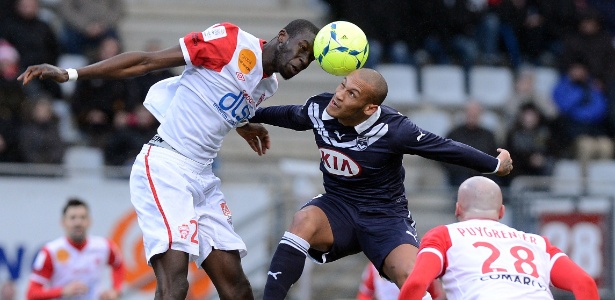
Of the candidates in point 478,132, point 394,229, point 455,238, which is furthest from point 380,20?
point 455,238

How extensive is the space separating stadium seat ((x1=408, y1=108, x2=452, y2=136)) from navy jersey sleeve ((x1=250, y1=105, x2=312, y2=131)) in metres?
8.03

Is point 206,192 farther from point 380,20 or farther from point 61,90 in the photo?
point 380,20

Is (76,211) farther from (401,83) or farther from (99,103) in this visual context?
(401,83)

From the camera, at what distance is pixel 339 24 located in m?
7.78

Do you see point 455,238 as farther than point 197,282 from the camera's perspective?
No

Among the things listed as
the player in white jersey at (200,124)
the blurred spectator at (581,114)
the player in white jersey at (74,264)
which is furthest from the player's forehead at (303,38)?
the blurred spectator at (581,114)

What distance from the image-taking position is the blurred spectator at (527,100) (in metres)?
16.7

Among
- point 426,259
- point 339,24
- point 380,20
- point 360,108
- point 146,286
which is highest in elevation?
point 380,20

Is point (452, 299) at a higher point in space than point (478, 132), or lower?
lower

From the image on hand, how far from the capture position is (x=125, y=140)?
1430cm

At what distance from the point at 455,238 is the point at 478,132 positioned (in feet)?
29.2

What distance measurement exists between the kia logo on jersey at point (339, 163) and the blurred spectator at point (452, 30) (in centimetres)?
972

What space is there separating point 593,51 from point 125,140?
24.7 feet

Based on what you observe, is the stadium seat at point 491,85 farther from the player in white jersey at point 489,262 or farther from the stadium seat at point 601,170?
the player in white jersey at point 489,262
